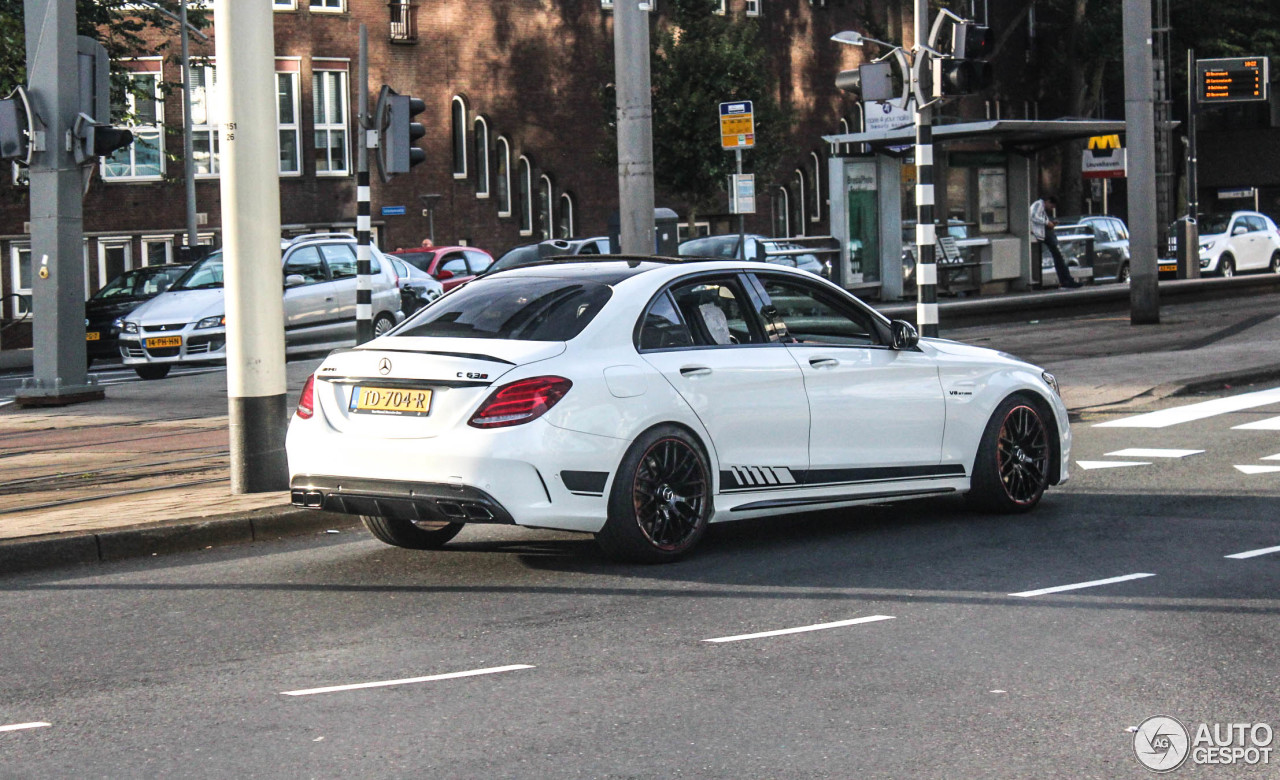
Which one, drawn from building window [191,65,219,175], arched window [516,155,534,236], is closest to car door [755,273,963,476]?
building window [191,65,219,175]

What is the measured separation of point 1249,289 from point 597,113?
65.7 feet

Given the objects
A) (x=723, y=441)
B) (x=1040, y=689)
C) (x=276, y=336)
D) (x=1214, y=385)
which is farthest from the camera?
(x=1214, y=385)

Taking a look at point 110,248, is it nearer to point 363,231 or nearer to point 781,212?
point 781,212

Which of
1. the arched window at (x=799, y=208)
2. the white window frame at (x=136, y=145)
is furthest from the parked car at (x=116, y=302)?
the arched window at (x=799, y=208)

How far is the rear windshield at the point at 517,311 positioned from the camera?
8297mm

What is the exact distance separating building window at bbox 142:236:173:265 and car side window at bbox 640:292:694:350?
34.7 m

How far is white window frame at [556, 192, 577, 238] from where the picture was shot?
49.1 meters

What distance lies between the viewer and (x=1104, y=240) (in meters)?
40.7

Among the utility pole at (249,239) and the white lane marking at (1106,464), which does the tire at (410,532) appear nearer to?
the utility pole at (249,239)

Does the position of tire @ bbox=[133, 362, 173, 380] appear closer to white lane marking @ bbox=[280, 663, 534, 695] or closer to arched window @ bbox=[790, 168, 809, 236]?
white lane marking @ bbox=[280, 663, 534, 695]

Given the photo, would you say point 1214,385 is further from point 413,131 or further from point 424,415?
point 424,415

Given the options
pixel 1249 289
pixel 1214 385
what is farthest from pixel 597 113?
pixel 1214 385

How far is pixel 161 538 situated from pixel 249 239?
2168 millimetres

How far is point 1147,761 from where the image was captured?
499cm
